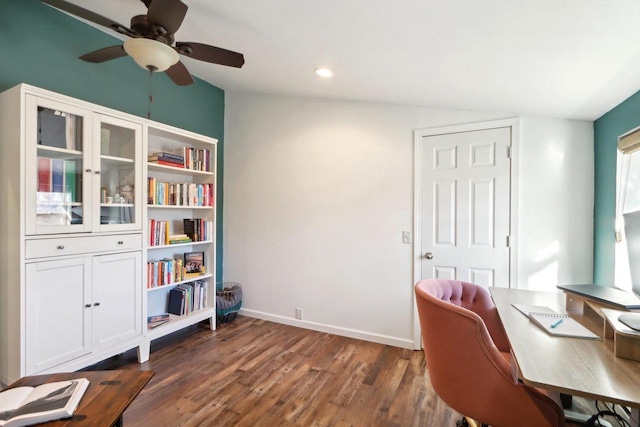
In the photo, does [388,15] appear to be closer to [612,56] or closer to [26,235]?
[612,56]

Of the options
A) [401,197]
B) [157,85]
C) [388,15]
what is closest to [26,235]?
[157,85]

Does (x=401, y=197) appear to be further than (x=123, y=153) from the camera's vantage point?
Yes

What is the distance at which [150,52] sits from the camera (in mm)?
1561

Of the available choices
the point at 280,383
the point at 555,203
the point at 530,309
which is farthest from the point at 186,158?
the point at 555,203

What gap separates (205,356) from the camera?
2617mm

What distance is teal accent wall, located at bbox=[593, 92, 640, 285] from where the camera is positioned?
2037mm

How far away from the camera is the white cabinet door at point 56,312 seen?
1871 millimetres

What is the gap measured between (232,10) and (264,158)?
183cm

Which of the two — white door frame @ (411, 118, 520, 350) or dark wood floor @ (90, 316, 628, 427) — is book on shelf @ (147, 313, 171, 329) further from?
white door frame @ (411, 118, 520, 350)

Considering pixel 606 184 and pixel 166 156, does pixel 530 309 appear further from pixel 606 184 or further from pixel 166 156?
pixel 166 156

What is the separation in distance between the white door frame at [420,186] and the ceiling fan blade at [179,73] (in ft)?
6.39

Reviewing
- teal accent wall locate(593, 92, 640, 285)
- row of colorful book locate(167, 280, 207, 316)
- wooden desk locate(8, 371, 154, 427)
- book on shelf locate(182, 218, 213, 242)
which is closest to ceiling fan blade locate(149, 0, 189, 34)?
wooden desk locate(8, 371, 154, 427)

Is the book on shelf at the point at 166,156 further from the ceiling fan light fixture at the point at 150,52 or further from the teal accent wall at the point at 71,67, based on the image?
the ceiling fan light fixture at the point at 150,52

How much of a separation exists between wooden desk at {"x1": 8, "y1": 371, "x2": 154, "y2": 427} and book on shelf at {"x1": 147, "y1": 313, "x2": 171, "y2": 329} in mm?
1495
